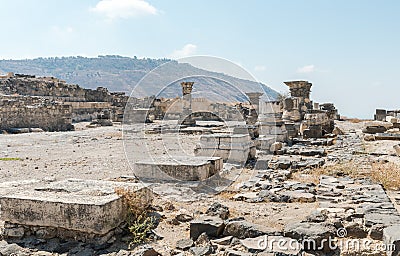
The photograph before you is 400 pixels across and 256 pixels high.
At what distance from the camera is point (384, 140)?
14188 millimetres

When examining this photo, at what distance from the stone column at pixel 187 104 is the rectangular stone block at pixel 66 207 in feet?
56.4

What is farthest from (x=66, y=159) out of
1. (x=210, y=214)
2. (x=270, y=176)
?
(x=210, y=214)

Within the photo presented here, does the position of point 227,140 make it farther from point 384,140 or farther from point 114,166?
point 384,140

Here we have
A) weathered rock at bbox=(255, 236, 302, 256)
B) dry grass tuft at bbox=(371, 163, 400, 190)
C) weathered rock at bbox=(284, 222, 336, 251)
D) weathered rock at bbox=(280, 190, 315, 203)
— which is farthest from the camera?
dry grass tuft at bbox=(371, 163, 400, 190)

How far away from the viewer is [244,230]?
164 inches

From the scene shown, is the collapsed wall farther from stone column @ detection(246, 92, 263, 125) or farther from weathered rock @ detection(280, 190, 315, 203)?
weathered rock @ detection(280, 190, 315, 203)

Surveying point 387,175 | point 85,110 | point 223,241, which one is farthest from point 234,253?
point 85,110

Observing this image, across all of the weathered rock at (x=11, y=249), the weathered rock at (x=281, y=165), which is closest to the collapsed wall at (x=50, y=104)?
the weathered rock at (x=281, y=165)

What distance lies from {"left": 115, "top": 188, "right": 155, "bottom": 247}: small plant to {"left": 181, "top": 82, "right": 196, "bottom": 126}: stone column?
17102mm

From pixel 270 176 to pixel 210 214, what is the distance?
313 cm

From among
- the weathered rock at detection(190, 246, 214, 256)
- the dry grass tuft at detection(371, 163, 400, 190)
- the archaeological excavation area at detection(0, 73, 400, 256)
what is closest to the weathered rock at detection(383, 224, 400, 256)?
the archaeological excavation area at detection(0, 73, 400, 256)

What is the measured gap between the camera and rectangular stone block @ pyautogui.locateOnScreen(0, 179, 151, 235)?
4.16 m

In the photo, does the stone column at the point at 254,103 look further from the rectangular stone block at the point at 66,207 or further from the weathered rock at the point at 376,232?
the weathered rock at the point at 376,232

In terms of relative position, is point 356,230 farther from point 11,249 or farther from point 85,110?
point 85,110
